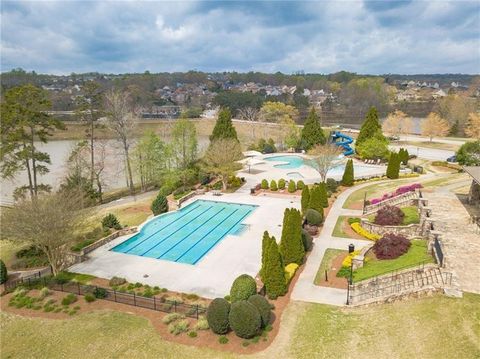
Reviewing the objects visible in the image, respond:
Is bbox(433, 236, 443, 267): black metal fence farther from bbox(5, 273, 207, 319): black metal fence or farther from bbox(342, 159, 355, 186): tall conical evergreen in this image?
bbox(342, 159, 355, 186): tall conical evergreen

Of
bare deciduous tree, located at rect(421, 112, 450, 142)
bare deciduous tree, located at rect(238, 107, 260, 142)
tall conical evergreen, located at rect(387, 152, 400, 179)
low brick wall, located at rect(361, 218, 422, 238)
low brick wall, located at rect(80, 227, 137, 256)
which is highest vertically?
bare deciduous tree, located at rect(238, 107, 260, 142)

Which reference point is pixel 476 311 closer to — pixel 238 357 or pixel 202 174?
pixel 238 357

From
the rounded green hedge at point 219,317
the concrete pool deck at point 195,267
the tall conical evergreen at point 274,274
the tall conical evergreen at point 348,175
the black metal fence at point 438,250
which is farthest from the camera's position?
the tall conical evergreen at point 348,175

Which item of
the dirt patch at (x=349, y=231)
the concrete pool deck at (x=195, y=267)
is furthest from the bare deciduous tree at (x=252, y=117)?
the concrete pool deck at (x=195, y=267)

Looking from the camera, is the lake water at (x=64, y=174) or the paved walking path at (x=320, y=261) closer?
the paved walking path at (x=320, y=261)

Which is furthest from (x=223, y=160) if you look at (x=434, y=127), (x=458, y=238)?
(x=434, y=127)

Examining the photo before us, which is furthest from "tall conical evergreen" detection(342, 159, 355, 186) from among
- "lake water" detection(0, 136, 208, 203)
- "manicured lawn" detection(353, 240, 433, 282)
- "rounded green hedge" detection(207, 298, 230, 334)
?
"rounded green hedge" detection(207, 298, 230, 334)

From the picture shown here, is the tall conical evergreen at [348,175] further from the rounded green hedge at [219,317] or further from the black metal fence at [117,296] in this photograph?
the rounded green hedge at [219,317]

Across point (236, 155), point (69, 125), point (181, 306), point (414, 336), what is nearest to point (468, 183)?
point (236, 155)
